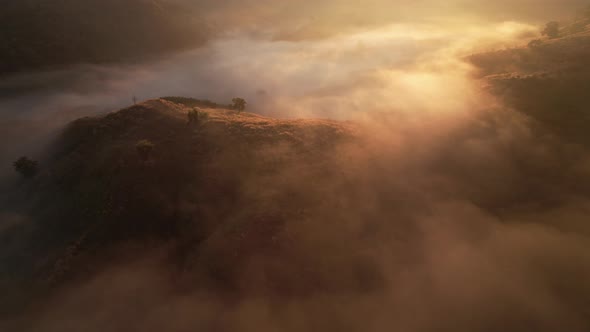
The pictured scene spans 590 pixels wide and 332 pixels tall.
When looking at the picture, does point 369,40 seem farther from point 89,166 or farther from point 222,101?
point 89,166

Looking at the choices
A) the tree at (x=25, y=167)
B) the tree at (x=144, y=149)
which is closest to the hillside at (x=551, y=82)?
the tree at (x=144, y=149)

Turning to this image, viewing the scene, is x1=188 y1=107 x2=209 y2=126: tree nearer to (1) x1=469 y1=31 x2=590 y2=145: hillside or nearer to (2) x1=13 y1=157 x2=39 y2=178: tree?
(2) x1=13 y1=157 x2=39 y2=178: tree

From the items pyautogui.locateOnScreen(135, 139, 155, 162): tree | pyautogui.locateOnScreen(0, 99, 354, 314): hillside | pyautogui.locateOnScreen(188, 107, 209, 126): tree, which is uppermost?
pyautogui.locateOnScreen(188, 107, 209, 126): tree

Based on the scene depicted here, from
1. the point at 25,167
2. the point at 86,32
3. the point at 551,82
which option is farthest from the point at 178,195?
the point at 86,32

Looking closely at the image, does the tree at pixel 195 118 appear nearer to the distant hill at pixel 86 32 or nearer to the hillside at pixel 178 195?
the hillside at pixel 178 195

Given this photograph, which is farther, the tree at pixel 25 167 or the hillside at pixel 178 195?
the tree at pixel 25 167

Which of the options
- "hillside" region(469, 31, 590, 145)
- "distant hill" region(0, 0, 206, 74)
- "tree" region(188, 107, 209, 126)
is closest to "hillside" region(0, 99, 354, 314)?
"tree" region(188, 107, 209, 126)

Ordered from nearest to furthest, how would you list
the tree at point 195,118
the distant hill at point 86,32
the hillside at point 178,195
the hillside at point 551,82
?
the hillside at point 178,195, the hillside at point 551,82, the tree at point 195,118, the distant hill at point 86,32
